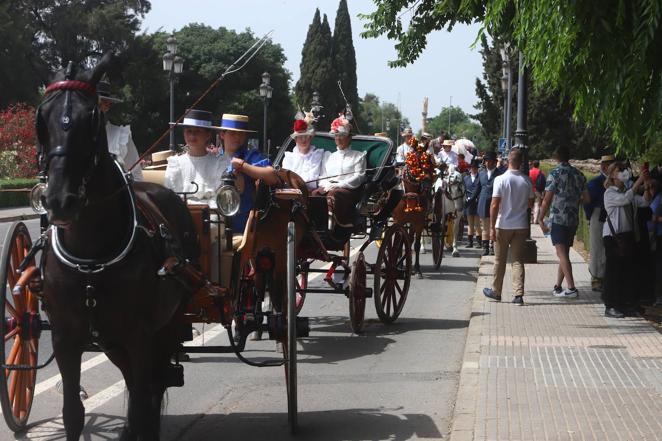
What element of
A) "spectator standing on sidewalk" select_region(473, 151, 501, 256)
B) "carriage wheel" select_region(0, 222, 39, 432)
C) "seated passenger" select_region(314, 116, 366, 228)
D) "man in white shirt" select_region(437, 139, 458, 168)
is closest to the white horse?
"spectator standing on sidewalk" select_region(473, 151, 501, 256)

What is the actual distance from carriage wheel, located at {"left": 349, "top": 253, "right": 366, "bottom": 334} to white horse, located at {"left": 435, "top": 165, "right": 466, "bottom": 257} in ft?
29.4

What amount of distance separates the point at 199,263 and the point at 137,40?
65892 millimetres

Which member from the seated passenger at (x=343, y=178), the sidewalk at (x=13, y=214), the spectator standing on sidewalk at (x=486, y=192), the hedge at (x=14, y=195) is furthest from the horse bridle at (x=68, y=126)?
the hedge at (x=14, y=195)

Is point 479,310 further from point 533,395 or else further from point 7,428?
point 7,428

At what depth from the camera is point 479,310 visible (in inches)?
515

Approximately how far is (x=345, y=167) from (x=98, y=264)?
251 inches

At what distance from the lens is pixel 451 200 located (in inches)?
842

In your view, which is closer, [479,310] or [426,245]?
[479,310]

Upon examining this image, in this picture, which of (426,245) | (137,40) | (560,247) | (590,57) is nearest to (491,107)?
(137,40)

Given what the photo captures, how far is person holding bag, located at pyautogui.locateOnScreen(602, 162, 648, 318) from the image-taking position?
1267 cm

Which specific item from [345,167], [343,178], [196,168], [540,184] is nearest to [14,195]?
[540,184]

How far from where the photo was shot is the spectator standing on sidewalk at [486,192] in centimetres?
2141

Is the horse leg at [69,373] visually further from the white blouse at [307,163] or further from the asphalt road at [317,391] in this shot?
the white blouse at [307,163]

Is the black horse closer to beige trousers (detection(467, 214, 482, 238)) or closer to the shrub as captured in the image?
beige trousers (detection(467, 214, 482, 238))
